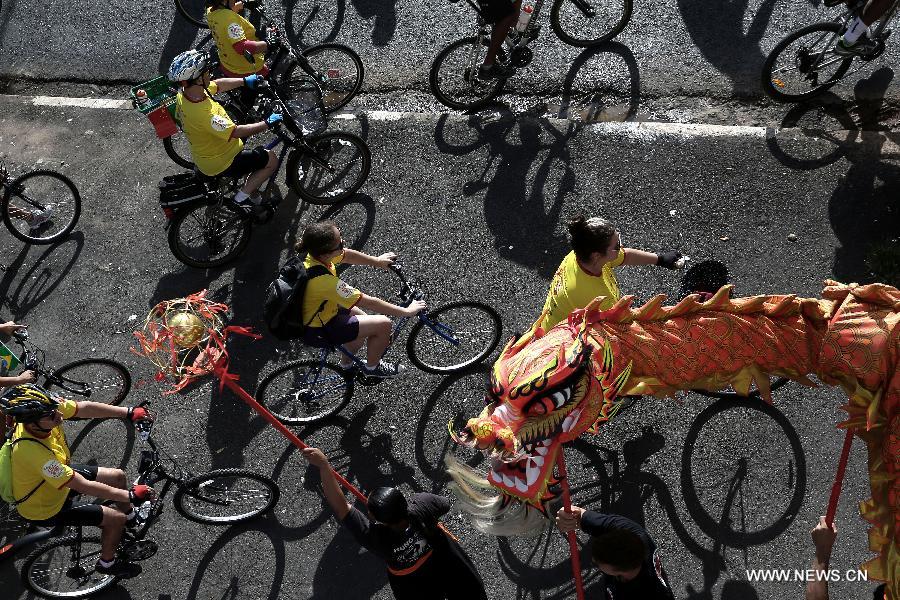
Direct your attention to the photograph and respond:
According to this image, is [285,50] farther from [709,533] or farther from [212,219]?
[709,533]

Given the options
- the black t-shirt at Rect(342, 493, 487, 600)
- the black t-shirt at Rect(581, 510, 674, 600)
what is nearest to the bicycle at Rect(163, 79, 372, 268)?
the black t-shirt at Rect(342, 493, 487, 600)

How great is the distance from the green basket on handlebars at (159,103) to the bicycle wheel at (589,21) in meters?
4.46

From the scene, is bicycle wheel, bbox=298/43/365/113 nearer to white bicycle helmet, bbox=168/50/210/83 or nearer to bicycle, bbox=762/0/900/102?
white bicycle helmet, bbox=168/50/210/83

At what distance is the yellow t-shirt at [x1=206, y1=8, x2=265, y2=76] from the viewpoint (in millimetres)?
8188

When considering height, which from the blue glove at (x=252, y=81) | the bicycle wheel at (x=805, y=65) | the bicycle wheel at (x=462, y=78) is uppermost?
the bicycle wheel at (x=805, y=65)

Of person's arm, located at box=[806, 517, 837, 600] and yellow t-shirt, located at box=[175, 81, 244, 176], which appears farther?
yellow t-shirt, located at box=[175, 81, 244, 176]

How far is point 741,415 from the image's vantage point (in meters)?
6.54

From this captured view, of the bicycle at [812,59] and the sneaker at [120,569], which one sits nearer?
the sneaker at [120,569]

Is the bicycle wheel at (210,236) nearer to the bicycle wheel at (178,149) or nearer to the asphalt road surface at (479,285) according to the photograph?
the asphalt road surface at (479,285)

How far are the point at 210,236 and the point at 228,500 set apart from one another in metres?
2.82

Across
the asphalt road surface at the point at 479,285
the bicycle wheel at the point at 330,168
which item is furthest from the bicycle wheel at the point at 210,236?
the bicycle wheel at the point at 330,168

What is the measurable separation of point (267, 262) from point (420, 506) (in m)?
3.98

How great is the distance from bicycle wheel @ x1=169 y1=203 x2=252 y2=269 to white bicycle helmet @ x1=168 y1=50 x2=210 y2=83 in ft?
4.19

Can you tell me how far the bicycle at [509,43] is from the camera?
8.80 meters
